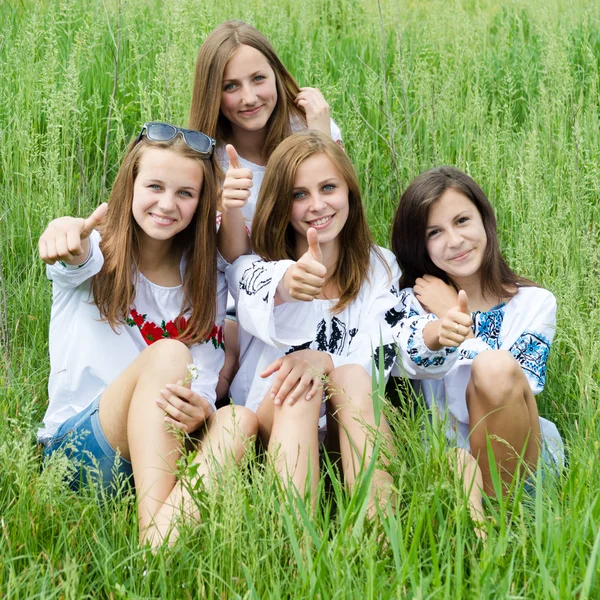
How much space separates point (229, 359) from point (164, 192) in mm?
646

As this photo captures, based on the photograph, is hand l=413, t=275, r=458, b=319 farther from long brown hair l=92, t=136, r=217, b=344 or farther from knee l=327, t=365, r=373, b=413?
long brown hair l=92, t=136, r=217, b=344

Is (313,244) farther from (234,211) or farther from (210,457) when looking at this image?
(210,457)

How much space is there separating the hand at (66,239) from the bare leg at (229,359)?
71cm

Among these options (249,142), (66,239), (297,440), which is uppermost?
(249,142)

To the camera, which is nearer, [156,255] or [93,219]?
[93,219]

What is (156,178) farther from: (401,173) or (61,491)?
(401,173)

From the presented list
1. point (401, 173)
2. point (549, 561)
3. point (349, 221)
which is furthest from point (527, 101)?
point (549, 561)

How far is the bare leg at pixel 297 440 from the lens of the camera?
7.26 ft

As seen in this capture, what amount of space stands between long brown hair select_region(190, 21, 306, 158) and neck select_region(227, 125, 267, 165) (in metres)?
0.04

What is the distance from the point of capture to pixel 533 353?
2.62 metres

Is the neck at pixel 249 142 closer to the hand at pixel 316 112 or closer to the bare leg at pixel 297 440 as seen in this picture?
the hand at pixel 316 112

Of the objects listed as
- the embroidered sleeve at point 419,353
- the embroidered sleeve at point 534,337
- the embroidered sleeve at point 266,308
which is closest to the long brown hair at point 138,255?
the embroidered sleeve at point 266,308

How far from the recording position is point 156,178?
8.64 feet

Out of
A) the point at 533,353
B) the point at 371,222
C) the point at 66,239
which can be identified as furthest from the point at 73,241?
the point at 371,222
